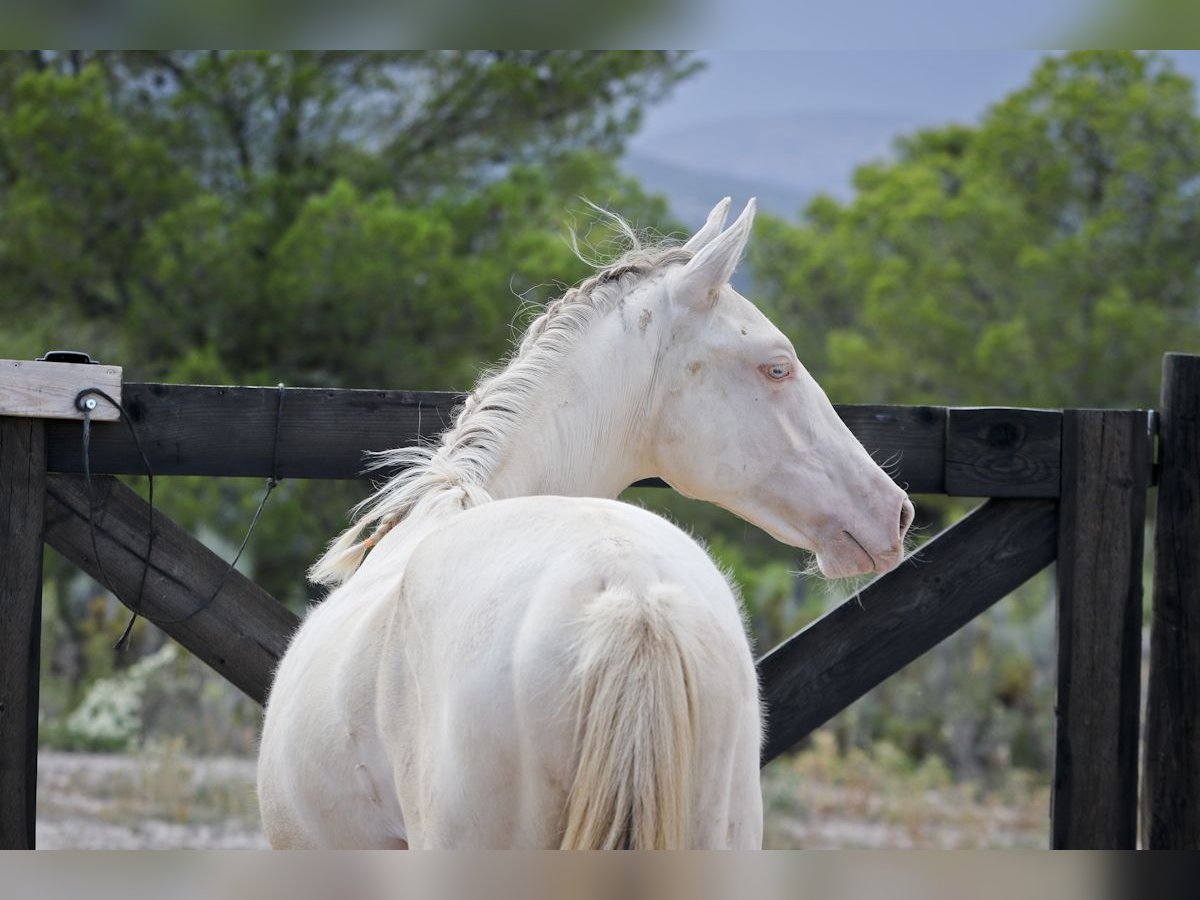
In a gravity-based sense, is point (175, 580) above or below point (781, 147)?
below

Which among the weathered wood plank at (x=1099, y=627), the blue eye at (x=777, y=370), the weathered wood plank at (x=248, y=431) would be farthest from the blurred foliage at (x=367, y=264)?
the blue eye at (x=777, y=370)

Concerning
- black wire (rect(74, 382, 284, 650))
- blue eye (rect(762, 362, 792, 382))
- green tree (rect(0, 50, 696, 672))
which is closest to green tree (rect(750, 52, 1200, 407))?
green tree (rect(0, 50, 696, 672))

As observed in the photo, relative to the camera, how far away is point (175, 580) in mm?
3258

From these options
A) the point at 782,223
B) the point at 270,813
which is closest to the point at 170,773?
the point at 270,813

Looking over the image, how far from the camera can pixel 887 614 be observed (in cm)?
337

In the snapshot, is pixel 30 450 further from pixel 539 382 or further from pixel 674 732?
pixel 674 732

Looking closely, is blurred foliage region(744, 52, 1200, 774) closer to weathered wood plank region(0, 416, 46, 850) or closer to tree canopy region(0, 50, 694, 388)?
tree canopy region(0, 50, 694, 388)

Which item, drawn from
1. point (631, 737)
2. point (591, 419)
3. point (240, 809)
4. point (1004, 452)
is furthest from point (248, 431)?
point (240, 809)

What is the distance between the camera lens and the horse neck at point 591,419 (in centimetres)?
288

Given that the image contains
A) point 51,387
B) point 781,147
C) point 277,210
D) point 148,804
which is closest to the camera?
point 51,387

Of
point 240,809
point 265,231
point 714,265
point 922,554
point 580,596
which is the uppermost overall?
point 265,231

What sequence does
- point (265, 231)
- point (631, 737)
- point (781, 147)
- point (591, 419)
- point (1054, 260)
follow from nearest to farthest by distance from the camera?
point (631, 737), point (591, 419), point (265, 231), point (1054, 260), point (781, 147)

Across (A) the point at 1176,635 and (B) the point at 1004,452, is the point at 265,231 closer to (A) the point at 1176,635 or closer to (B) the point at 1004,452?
(B) the point at 1004,452

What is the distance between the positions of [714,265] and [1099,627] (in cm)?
142
